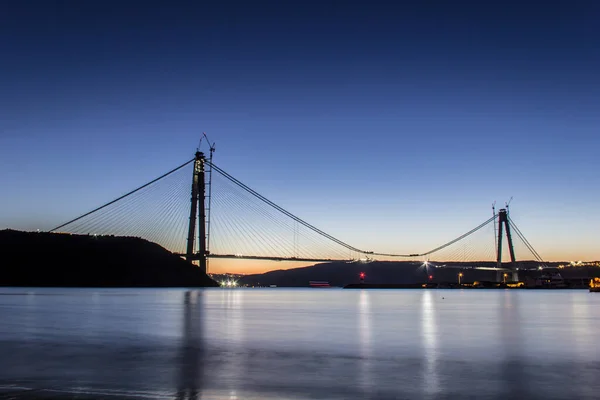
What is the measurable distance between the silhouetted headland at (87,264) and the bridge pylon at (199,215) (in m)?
24.5

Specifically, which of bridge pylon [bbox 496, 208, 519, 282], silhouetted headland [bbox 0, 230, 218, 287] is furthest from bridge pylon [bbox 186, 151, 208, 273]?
bridge pylon [bbox 496, 208, 519, 282]

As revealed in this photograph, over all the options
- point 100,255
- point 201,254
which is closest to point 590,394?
point 201,254

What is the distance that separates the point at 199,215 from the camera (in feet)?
324

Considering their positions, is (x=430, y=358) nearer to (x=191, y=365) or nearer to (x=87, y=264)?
(x=191, y=365)

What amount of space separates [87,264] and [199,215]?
45.9 meters

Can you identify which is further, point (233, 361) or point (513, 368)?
point (233, 361)

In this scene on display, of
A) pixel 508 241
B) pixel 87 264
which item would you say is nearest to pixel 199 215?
pixel 87 264

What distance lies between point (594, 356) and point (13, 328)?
63.2ft

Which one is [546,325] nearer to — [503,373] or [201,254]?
[503,373]

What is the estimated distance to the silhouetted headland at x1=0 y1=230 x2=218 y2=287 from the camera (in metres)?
126

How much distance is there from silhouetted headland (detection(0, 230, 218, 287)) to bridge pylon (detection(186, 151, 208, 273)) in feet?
80.4

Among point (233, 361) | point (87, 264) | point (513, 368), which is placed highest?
point (87, 264)

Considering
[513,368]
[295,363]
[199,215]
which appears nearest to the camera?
[513,368]

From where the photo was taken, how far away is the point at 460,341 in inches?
761
